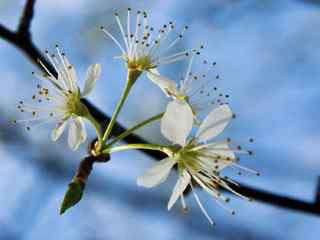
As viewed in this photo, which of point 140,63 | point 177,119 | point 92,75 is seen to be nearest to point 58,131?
point 92,75

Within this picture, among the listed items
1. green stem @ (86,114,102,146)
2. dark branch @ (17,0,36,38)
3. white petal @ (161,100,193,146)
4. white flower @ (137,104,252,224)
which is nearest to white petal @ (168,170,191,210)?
white flower @ (137,104,252,224)

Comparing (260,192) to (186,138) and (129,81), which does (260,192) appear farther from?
(129,81)

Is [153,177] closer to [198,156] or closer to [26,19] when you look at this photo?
[198,156]

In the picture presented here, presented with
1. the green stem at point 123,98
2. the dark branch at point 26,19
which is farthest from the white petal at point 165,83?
the dark branch at point 26,19

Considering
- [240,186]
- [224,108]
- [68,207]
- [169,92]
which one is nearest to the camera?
[68,207]

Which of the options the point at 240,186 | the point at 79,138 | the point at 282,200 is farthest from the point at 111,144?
the point at 282,200
